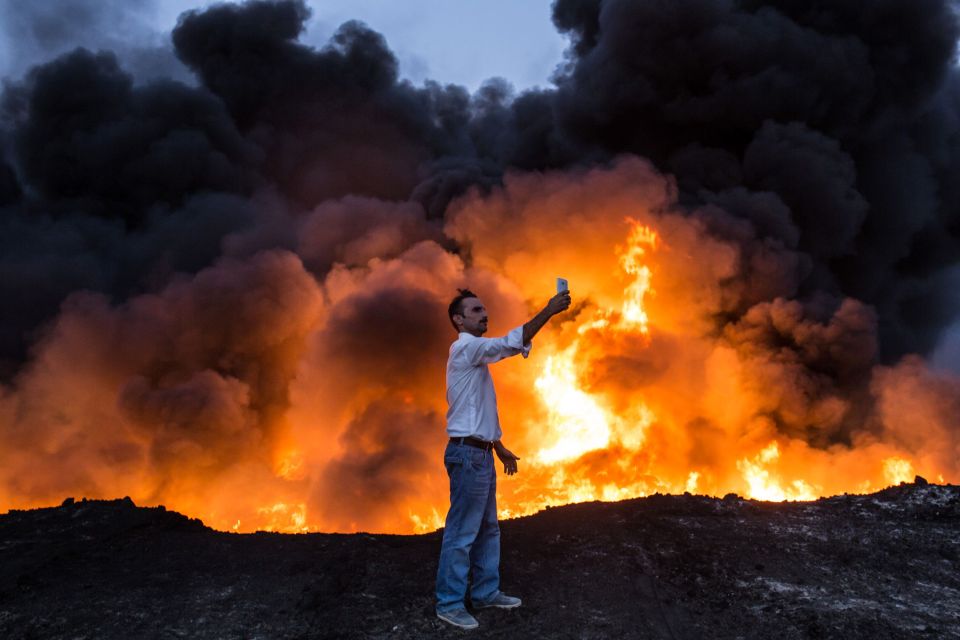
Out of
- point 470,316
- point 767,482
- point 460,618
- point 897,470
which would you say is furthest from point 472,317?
point 897,470

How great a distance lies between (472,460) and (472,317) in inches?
49.6

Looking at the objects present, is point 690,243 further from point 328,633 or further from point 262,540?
point 328,633

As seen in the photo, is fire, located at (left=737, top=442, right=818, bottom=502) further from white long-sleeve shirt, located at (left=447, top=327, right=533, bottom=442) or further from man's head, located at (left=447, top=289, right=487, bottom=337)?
man's head, located at (left=447, top=289, right=487, bottom=337)

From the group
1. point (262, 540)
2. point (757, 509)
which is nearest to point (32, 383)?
point (262, 540)

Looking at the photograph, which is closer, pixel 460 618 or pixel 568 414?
pixel 460 618

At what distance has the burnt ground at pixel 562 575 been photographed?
20.4 ft

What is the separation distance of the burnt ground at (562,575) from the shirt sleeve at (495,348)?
239 centimetres

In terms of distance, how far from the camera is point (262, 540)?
8781 millimetres

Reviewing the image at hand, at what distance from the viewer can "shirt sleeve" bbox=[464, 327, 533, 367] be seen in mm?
5531

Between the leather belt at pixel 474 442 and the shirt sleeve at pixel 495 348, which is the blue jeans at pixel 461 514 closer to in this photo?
the leather belt at pixel 474 442

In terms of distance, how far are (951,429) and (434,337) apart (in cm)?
1488

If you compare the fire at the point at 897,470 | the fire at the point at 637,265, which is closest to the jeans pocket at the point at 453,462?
the fire at the point at 897,470

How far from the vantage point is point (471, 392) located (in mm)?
5902

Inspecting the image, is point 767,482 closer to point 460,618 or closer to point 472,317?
point 460,618
